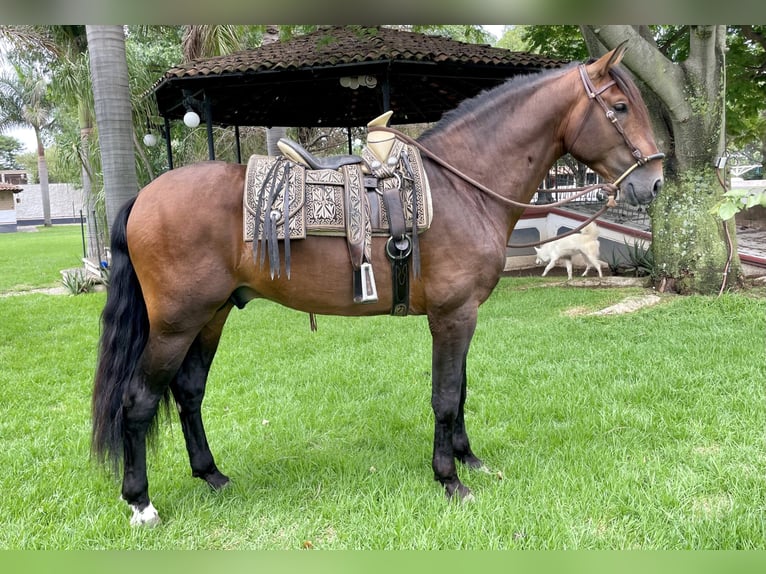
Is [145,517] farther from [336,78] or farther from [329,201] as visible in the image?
[336,78]

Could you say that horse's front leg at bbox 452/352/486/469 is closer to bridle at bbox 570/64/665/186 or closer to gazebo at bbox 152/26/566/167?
bridle at bbox 570/64/665/186

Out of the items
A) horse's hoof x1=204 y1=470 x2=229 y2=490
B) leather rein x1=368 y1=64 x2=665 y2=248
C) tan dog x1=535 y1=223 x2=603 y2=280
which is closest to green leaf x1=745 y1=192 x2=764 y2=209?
leather rein x1=368 y1=64 x2=665 y2=248

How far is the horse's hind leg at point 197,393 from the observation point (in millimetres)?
2852

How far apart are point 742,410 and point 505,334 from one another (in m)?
2.65

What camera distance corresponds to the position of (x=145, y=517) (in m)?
2.55

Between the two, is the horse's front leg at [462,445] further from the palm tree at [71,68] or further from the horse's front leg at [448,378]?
the palm tree at [71,68]

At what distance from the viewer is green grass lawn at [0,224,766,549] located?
2.42 meters

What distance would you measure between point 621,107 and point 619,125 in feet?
0.32

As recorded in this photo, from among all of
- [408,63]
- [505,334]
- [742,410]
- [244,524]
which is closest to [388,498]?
[244,524]

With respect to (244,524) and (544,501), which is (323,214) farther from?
(544,501)

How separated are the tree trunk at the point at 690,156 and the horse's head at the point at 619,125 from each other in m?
5.13

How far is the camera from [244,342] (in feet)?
20.2

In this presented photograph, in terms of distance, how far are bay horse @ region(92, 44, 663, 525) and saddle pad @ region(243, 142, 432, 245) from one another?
0.08 metres

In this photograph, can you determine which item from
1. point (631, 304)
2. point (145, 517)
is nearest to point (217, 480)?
point (145, 517)
